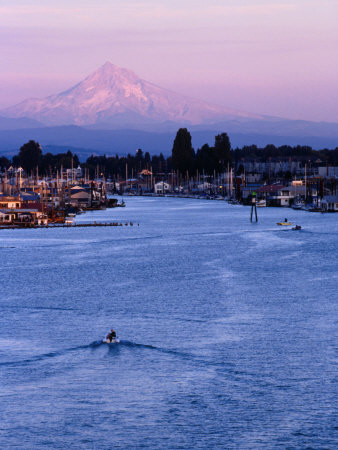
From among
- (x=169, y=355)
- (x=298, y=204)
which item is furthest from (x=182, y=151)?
(x=169, y=355)

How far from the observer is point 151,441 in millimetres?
20656

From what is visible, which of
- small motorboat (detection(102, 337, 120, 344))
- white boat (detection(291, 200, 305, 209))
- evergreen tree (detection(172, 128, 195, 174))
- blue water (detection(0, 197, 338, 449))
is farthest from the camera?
evergreen tree (detection(172, 128, 195, 174))

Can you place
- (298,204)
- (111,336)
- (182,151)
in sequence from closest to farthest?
(111,336) < (298,204) < (182,151)

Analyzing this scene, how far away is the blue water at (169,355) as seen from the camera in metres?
21.5

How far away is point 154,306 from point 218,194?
161m

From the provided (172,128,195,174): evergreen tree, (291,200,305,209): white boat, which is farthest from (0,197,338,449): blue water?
(172,128,195,174): evergreen tree

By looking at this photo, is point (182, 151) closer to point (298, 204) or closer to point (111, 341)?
point (298, 204)

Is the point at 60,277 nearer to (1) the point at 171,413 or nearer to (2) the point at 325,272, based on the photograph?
(2) the point at 325,272

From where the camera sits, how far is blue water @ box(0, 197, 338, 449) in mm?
21453

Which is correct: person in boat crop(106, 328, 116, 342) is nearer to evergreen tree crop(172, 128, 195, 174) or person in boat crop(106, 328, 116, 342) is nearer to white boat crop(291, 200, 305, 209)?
white boat crop(291, 200, 305, 209)

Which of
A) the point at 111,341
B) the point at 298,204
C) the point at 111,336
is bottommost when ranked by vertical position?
the point at 111,341

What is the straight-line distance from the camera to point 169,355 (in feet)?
91.6

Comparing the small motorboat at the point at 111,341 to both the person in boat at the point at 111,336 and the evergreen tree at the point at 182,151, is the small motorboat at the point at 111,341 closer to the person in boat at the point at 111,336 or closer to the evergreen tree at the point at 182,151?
the person in boat at the point at 111,336

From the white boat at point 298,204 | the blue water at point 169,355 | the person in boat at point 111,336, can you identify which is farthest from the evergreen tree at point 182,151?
the person in boat at point 111,336
